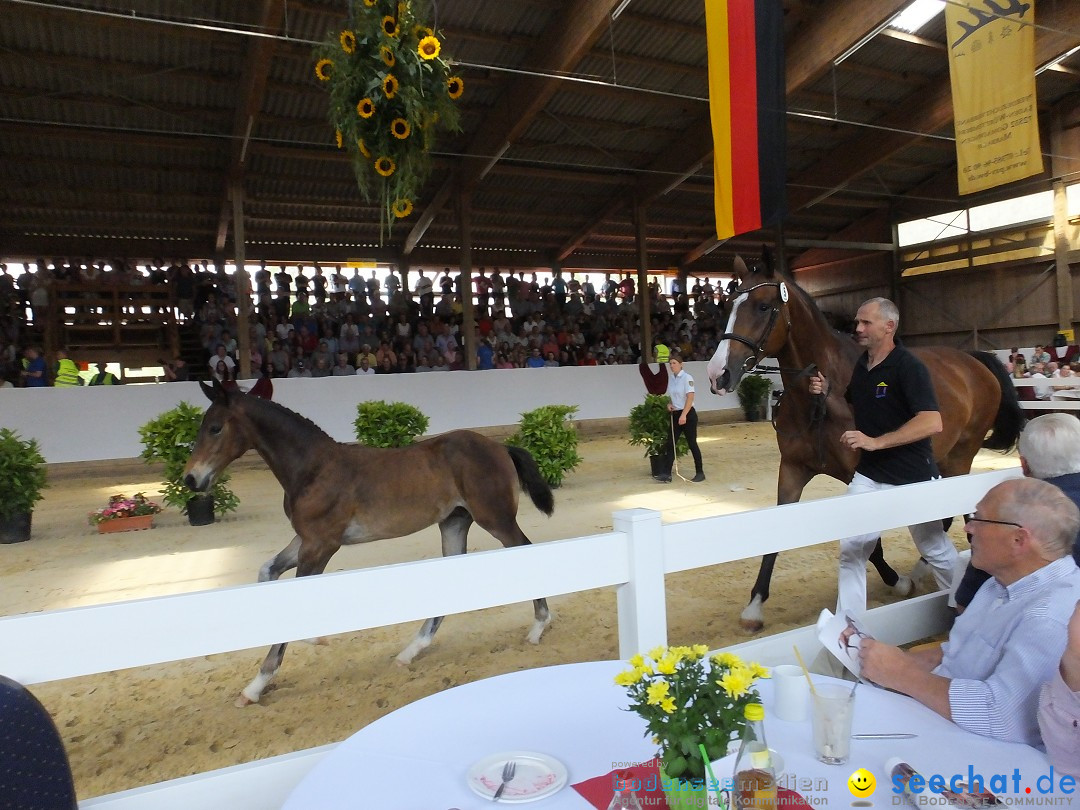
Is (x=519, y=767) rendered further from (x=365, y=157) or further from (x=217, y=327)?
(x=217, y=327)

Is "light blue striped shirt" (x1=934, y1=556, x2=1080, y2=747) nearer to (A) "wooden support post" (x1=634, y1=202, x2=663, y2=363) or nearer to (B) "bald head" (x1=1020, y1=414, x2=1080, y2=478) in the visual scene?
(B) "bald head" (x1=1020, y1=414, x2=1080, y2=478)

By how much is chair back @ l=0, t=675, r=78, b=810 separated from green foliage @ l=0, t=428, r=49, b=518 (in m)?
6.93

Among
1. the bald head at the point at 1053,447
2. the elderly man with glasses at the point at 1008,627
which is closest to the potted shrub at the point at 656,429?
the bald head at the point at 1053,447

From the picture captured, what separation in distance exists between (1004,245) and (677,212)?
9091mm

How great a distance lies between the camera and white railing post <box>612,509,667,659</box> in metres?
1.91

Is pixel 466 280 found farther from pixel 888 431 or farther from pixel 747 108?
pixel 888 431

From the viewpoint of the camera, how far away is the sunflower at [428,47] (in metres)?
4.19

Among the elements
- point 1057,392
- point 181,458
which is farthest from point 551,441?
point 1057,392

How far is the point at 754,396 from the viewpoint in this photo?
16.3 metres

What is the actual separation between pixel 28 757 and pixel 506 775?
0.91 meters

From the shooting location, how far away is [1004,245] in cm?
1841

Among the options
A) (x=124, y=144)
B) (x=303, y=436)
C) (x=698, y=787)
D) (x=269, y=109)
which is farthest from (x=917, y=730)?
(x=124, y=144)

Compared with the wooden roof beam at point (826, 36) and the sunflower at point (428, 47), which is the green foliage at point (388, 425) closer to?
the sunflower at point (428, 47)

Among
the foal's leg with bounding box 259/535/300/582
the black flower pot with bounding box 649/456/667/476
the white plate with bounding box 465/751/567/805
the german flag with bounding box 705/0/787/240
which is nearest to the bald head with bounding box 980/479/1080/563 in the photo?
the white plate with bounding box 465/751/567/805
